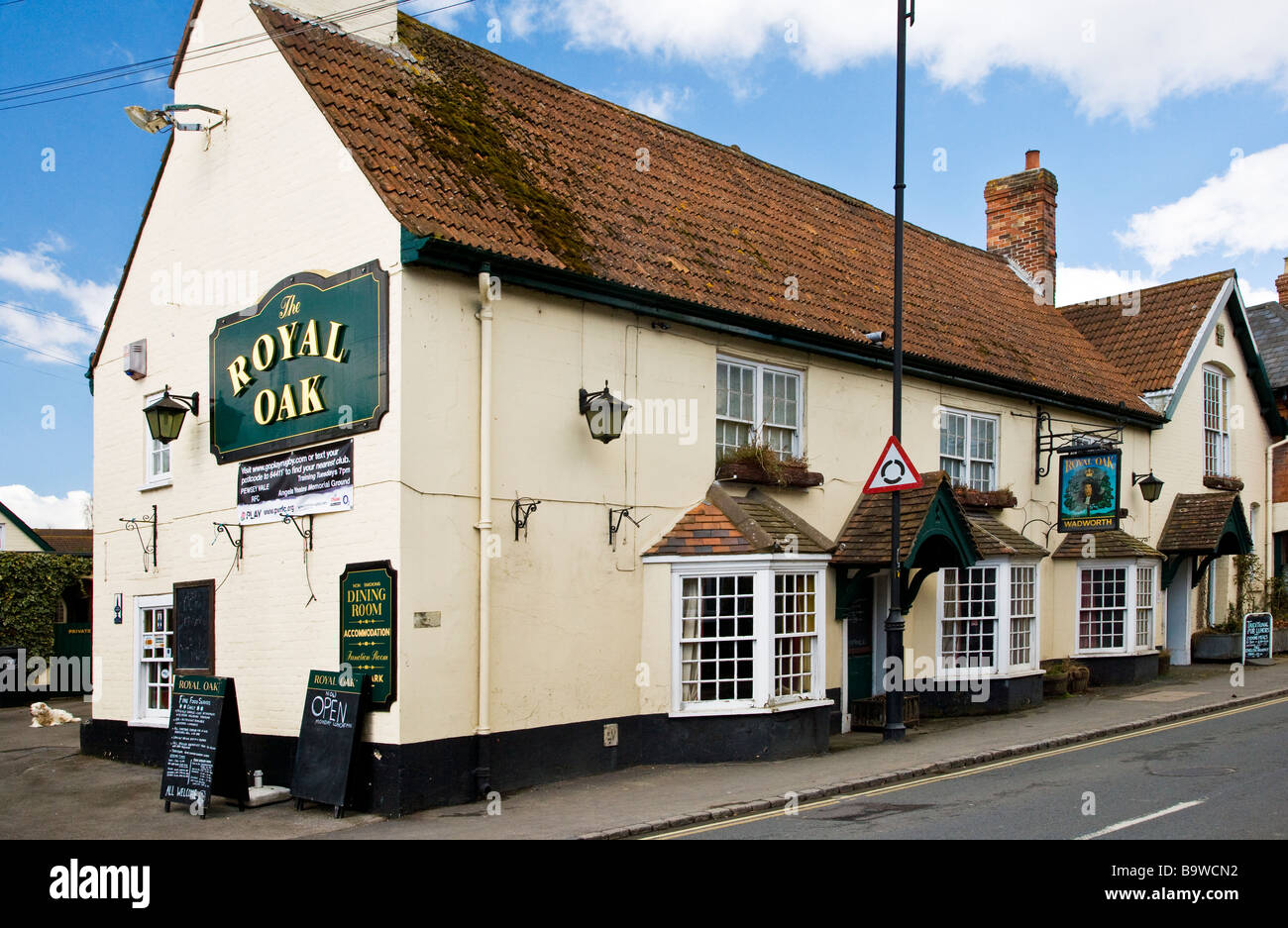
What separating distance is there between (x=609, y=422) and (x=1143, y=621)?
13794mm

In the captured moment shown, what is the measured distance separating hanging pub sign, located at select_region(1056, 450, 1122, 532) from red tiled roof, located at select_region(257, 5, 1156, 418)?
1.51 meters

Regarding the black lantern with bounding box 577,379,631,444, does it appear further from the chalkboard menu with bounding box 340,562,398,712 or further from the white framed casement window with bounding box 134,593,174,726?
the white framed casement window with bounding box 134,593,174,726

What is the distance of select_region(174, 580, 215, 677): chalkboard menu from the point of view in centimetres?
1433

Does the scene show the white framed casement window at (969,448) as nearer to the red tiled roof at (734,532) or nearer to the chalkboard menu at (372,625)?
the red tiled roof at (734,532)

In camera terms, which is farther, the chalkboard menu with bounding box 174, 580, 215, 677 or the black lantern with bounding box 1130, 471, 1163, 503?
the black lantern with bounding box 1130, 471, 1163, 503

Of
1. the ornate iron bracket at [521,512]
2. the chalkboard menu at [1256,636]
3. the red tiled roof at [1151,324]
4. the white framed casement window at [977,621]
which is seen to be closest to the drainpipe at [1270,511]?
the red tiled roof at [1151,324]

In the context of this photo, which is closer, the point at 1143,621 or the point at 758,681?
the point at 758,681

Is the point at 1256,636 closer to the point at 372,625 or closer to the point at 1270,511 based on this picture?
the point at 1270,511

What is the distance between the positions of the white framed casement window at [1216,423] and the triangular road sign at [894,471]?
1457 centimetres

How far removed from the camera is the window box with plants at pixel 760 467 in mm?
14867

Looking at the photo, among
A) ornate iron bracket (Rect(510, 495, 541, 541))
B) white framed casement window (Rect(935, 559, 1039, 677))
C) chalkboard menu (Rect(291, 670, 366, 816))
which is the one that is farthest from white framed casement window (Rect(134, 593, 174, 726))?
white framed casement window (Rect(935, 559, 1039, 677))
